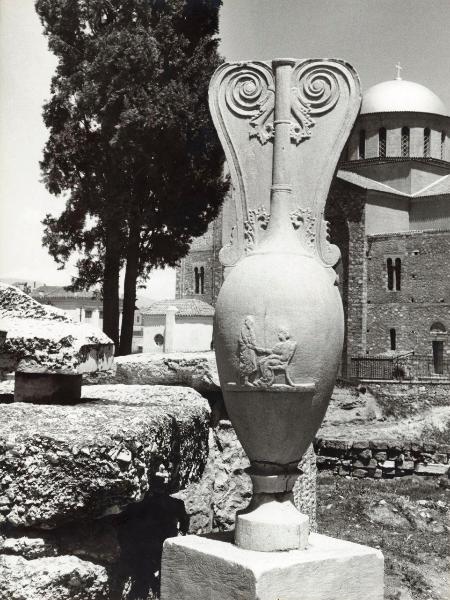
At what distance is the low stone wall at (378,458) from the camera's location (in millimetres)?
10969

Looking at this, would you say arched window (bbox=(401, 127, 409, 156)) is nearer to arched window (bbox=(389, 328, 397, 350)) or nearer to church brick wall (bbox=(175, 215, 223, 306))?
arched window (bbox=(389, 328, 397, 350))

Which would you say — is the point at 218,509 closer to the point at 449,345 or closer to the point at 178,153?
the point at 178,153

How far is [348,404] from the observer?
19.6 meters

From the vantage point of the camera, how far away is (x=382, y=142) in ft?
124

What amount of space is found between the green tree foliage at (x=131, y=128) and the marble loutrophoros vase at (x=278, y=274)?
10099 mm

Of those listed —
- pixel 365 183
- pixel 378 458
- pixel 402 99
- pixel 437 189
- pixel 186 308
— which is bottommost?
pixel 378 458

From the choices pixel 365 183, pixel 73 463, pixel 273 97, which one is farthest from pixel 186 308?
pixel 73 463

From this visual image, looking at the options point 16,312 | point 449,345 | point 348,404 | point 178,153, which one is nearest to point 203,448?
point 16,312

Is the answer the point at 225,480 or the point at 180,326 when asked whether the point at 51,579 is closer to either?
the point at 225,480

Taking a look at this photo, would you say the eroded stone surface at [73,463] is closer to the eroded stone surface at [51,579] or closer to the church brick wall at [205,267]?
the eroded stone surface at [51,579]

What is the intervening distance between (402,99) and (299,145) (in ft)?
117

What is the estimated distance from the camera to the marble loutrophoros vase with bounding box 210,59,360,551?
3.30 m

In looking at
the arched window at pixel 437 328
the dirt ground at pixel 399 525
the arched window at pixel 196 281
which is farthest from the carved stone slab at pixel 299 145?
the arched window at pixel 196 281

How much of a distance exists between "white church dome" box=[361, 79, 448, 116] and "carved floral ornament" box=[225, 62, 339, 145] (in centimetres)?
3491
